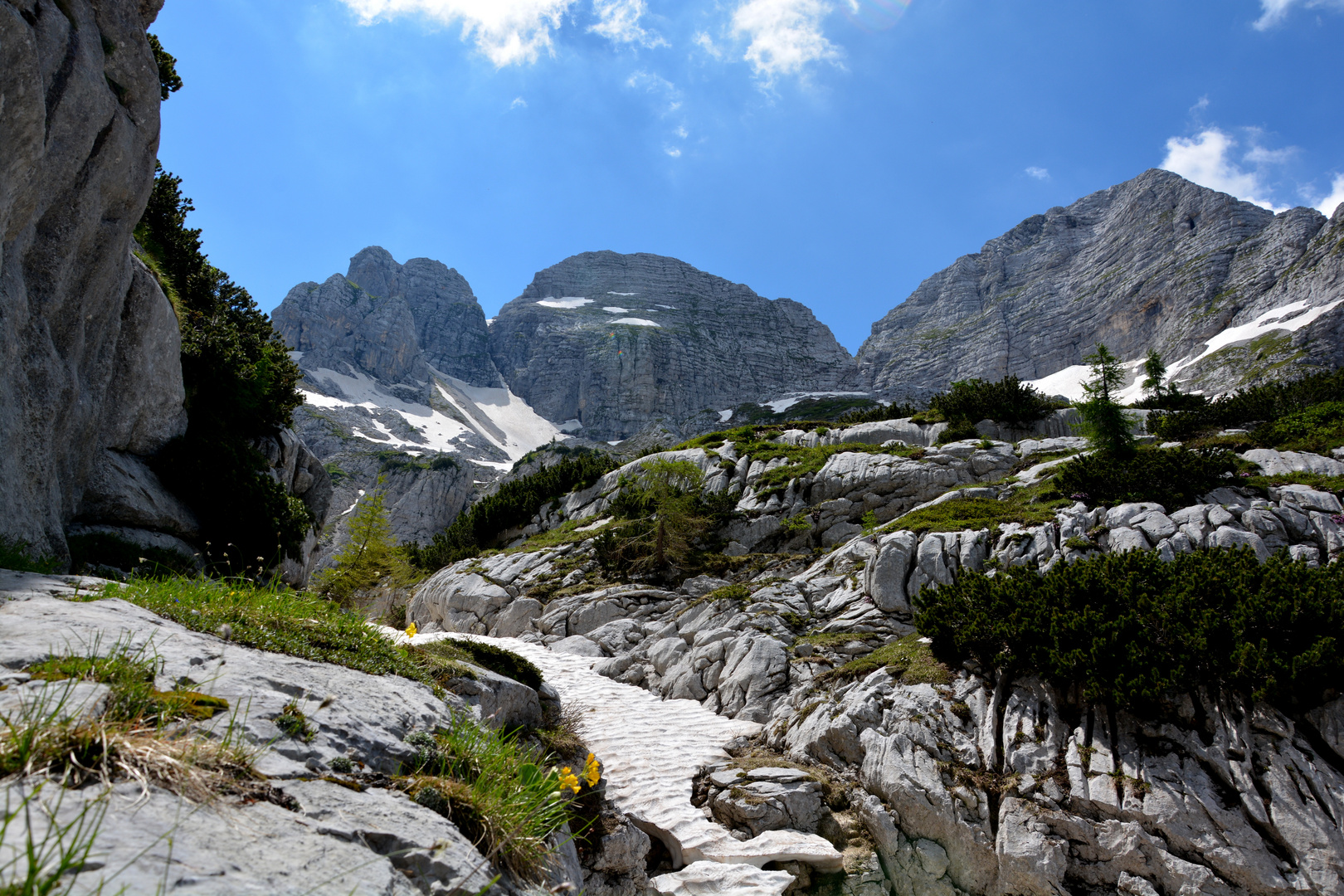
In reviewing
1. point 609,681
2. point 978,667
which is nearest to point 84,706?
point 978,667

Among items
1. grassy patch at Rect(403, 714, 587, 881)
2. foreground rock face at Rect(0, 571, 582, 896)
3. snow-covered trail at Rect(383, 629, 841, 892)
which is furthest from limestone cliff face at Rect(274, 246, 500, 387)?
grassy patch at Rect(403, 714, 587, 881)

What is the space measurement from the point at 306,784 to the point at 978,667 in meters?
11.4

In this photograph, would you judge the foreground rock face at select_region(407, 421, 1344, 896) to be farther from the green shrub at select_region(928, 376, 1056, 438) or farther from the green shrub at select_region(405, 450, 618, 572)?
the green shrub at select_region(405, 450, 618, 572)

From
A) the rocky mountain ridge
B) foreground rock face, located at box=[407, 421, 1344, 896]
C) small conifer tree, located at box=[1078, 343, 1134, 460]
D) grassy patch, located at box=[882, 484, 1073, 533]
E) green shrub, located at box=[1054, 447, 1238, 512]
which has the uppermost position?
the rocky mountain ridge

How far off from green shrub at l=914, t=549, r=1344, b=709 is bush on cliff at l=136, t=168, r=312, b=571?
14.9 metres

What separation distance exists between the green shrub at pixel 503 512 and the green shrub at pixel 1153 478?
25298 millimetres

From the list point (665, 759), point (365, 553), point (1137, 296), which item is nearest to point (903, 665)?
point (665, 759)

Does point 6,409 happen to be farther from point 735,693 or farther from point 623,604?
point 623,604

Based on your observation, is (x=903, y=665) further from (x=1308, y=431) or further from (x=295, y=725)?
(x=1308, y=431)

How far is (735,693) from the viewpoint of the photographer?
48.1 ft

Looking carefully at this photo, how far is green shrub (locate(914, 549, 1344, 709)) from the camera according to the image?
29.0ft

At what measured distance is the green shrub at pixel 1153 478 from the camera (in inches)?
674

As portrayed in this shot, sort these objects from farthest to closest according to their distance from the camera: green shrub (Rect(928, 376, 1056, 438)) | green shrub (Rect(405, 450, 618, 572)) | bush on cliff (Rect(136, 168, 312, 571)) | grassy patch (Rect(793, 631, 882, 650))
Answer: green shrub (Rect(928, 376, 1056, 438)) < green shrub (Rect(405, 450, 618, 572)) < bush on cliff (Rect(136, 168, 312, 571)) < grassy patch (Rect(793, 631, 882, 650))

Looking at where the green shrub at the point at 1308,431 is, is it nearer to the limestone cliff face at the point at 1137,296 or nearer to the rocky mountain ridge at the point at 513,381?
the limestone cliff face at the point at 1137,296
